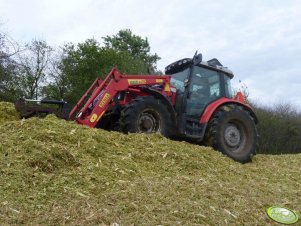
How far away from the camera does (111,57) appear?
21094 millimetres

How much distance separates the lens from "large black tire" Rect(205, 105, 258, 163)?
788 cm

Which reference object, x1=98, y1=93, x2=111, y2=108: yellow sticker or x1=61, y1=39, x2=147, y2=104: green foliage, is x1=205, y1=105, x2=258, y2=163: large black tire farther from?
x1=61, y1=39, x2=147, y2=104: green foliage

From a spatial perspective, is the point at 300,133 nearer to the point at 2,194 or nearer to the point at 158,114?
the point at 158,114

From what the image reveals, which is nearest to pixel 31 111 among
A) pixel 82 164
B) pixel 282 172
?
pixel 82 164

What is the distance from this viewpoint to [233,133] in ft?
27.3

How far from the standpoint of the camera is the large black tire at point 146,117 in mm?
6848

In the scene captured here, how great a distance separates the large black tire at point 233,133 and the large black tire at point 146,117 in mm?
974

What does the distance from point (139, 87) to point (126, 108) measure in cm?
75

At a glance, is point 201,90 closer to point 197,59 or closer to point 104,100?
point 197,59

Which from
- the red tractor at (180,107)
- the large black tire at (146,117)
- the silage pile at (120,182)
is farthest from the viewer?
the red tractor at (180,107)

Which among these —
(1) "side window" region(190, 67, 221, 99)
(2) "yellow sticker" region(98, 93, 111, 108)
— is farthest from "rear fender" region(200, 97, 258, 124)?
(2) "yellow sticker" region(98, 93, 111, 108)

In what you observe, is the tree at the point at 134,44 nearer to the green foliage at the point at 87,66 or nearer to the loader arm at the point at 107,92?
the green foliage at the point at 87,66

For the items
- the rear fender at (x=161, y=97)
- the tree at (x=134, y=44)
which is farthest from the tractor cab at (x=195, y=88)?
the tree at (x=134, y=44)

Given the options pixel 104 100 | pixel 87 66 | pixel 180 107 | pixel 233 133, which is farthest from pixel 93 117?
pixel 87 66
